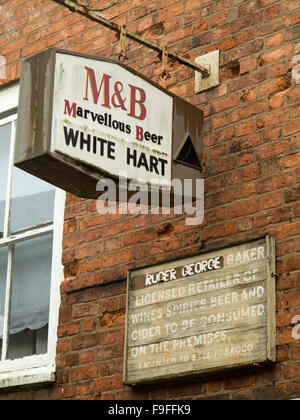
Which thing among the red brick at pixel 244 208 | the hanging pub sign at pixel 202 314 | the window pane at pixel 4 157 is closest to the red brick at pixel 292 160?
the red brick at pixel 244 208

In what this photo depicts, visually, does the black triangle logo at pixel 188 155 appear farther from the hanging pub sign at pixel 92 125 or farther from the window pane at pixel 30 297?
the window pane at pixel 30 297

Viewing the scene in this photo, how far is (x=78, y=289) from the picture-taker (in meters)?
5.77

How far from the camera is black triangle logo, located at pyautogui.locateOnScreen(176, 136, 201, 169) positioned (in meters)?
5.09

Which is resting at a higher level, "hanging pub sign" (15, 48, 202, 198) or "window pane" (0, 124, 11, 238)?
"window pane" (0, 124, 11, 238)

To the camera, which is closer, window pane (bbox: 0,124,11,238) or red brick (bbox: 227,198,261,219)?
red brick (bbox: 227,198,261,219)

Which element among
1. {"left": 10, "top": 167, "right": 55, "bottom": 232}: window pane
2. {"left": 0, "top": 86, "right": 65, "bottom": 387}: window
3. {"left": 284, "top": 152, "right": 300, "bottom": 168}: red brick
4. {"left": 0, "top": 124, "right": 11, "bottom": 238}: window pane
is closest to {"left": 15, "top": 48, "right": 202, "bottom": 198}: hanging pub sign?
{"left": 284, "top": 152, "right": 300, "bottom": 168}: red brick

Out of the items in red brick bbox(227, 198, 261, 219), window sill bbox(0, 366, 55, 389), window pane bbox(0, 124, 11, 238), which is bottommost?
window sill bbox(0, 366, 55, 389)

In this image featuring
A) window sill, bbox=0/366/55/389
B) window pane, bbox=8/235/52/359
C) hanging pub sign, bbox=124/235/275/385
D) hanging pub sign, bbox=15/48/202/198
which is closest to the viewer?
hanging pub sign, bbox=15/48/202/198

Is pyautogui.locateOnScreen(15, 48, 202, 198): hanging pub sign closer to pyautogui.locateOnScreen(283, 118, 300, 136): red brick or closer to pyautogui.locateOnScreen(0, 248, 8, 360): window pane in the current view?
pyautogui.locateOnScreen(283, 118, 300, 136): red brick

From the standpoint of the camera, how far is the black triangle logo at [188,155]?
16.7 feet

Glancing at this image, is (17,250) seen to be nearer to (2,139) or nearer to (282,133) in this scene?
(2,139)

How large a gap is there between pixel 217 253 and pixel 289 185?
527mm

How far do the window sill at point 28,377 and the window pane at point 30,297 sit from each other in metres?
0.17

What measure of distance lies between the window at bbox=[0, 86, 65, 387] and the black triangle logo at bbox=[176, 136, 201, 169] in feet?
4.15
